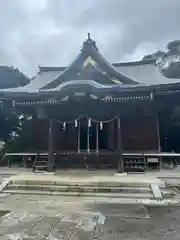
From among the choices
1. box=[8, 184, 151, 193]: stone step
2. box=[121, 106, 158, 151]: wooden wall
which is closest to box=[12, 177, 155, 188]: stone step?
box=[8, 184, 151, 193]: stone step

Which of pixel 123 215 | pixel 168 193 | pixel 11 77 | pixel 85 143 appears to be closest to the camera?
pixel 123 215

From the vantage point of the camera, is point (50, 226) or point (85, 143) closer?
point (50, 226)

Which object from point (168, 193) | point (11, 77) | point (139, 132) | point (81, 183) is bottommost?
point (168, 193)

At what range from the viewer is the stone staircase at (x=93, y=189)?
280 inches

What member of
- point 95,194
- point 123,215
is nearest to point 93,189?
point 95,194

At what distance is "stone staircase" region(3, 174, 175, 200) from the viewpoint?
23.3 ft

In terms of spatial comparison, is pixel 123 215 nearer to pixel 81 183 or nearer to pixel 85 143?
pixel 81 183

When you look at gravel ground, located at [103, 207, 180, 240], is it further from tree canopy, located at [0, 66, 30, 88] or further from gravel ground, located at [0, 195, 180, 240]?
tree canopy, located at [0, 66, 30, 88]

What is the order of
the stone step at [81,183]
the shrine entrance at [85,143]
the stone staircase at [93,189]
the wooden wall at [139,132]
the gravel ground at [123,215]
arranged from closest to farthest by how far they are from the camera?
the gravel ground at [123,215], the stone staircase at [93,189], the stone step at [81,183], the shrine entrance at [85,143], the wooden wall at [139,132]

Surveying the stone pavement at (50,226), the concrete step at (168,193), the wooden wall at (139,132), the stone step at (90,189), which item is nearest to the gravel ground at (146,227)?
the stone pavement at (50,226)

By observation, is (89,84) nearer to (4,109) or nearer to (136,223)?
(136,223)

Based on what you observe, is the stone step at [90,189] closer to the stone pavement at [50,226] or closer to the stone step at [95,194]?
the stone step at [95,194]

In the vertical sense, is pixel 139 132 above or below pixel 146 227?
above

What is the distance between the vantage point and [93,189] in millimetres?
Result: 7531
